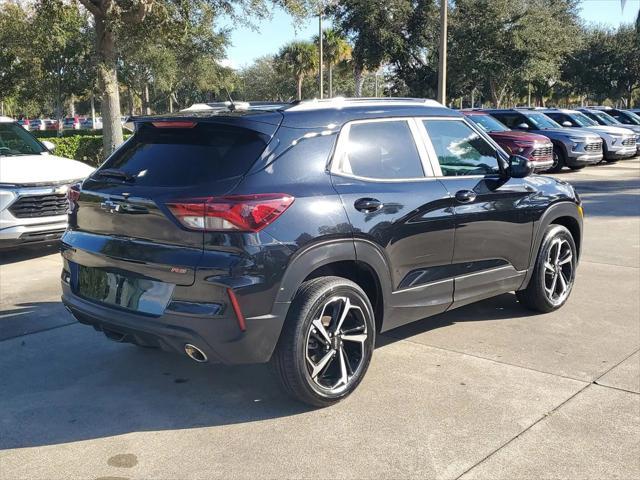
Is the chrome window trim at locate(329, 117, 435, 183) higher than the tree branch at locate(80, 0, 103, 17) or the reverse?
the reverse

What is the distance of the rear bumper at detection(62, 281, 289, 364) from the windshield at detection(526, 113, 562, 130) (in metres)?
17.7

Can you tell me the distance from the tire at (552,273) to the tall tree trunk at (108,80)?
11112 millimetres

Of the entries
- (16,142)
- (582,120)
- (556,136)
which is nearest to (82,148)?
(16,142)

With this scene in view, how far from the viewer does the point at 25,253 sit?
869 cm

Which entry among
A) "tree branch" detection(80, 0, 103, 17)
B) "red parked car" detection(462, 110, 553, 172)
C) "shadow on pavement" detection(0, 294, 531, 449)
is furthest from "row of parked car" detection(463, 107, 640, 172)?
"shadow on pavement" detection(0, 294, 531, 449)

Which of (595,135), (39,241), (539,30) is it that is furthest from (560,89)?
(39,241)

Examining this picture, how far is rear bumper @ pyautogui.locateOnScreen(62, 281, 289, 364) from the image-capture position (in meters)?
3.52

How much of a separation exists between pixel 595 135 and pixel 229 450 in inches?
726

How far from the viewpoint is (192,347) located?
11.8 ft

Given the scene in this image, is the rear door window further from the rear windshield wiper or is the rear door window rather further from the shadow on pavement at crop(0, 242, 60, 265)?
the shadow on pavement at crop(0, 242, 60, 265)

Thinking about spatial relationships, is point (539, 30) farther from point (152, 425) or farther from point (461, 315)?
point (152, 425)

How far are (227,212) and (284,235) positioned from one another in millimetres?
338

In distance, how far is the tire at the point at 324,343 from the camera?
12.2 feet

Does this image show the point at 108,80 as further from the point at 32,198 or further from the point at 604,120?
the point at 604,120
